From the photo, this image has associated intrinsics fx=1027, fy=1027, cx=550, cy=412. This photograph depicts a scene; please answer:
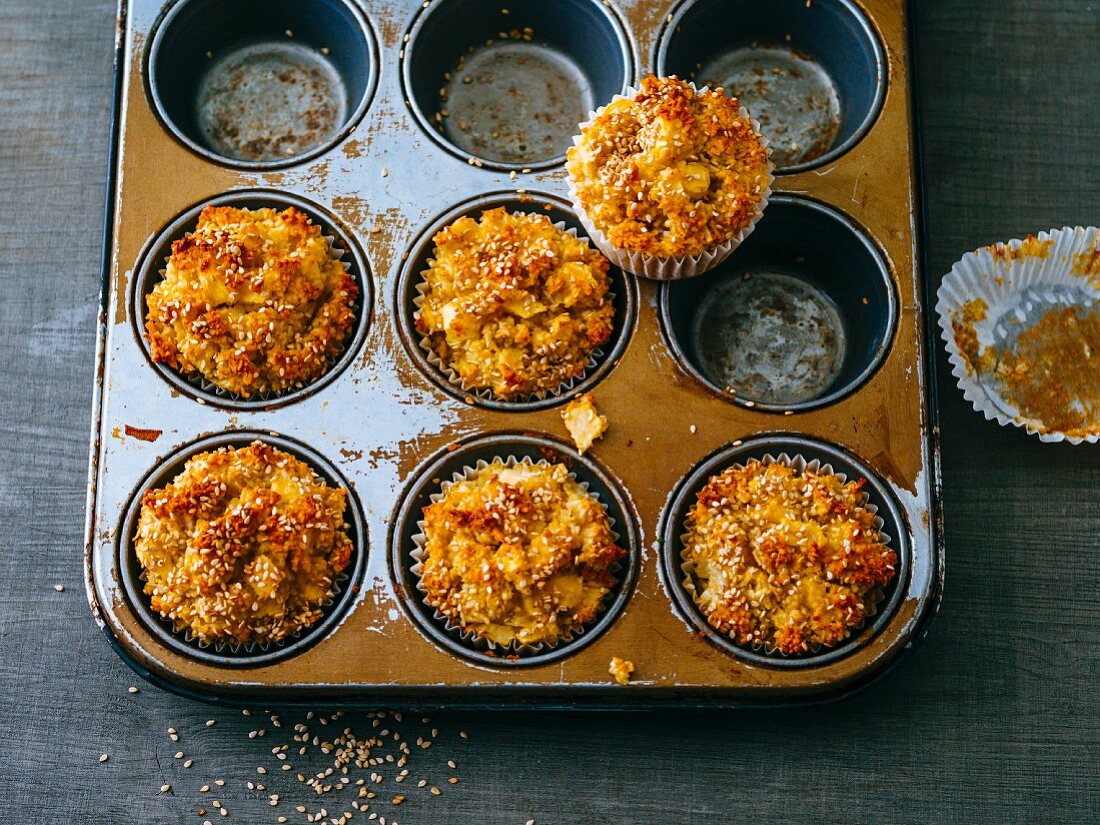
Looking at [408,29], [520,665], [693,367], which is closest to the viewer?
[520,665]

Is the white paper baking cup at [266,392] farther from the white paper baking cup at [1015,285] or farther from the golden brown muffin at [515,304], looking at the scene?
the white paper baking cup at [1015,285]

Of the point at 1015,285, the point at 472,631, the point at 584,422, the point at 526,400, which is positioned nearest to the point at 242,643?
the point at 472,631

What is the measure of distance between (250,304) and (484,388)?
0.88 m

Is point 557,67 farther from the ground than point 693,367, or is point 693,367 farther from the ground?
point 557,67

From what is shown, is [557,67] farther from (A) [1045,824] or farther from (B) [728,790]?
(A) [1045,824]

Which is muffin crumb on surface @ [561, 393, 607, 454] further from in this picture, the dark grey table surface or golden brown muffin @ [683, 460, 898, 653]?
the dark grey table surface

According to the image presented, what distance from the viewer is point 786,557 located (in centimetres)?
338

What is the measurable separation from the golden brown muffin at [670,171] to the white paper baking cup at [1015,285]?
1029 mm

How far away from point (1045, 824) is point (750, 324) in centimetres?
215

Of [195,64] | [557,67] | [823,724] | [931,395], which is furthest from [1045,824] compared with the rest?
[195,64]

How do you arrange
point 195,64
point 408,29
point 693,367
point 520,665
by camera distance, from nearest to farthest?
point 520,665 → point 693,367 → point 408,29 → point 195,64

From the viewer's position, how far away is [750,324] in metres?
4.12

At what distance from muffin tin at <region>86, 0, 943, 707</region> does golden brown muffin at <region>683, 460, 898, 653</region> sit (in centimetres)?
9

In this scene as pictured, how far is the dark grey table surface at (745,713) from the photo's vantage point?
3791 millimetres
